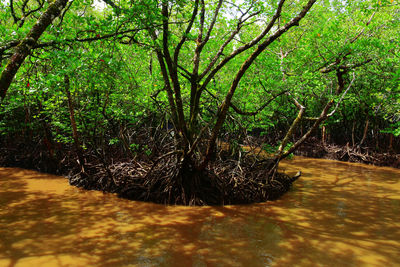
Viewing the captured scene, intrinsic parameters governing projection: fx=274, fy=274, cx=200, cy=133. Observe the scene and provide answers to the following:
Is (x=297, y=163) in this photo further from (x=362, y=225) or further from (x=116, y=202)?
(x=116, y=202)

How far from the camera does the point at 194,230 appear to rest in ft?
13.9

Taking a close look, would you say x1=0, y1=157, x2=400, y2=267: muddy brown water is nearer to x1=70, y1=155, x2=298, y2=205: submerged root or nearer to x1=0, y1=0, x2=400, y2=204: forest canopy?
x1=70, y1=155, x2=298, y2=205: submerged root

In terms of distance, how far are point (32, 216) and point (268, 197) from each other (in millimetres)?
4499

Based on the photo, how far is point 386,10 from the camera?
10.9 m

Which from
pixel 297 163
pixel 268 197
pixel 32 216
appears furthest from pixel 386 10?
pixel 32 216

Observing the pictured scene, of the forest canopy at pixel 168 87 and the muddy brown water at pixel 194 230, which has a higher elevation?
the forest canopy at pixel 168 87

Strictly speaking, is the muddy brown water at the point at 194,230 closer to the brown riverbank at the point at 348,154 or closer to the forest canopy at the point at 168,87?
the forest canopy at the point at 168,87

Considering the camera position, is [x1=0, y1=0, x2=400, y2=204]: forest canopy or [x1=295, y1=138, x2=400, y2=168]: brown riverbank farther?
[x1=295, y1=138, x2=400, y2=168]: brown riverbank

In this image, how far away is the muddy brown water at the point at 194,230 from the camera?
3.37 metres

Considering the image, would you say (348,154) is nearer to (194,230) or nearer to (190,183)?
(190,183)

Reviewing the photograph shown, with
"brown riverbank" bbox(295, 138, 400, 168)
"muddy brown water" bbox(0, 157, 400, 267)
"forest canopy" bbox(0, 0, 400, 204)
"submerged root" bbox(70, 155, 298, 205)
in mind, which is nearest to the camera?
"muddy brown water" bbox(0, 157, 400, 267)

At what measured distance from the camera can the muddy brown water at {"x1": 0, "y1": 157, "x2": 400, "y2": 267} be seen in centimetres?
337

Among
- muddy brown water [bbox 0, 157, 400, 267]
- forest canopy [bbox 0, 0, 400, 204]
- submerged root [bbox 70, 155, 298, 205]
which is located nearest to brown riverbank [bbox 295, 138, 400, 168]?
forest canopy [bbox 0, 0, 400, 204]

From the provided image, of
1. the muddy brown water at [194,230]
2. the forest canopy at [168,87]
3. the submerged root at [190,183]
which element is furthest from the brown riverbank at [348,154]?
the submerged root at [190,183]
